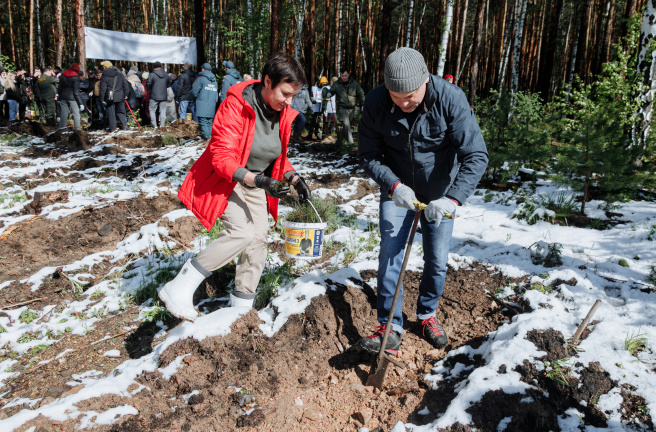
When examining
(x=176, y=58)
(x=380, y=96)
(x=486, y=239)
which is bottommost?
(x=486, y=239)

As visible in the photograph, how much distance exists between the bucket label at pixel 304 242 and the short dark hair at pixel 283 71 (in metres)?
1.16

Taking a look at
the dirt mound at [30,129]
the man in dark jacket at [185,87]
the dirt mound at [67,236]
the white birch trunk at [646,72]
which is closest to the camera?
the dirt mound at [67,236]

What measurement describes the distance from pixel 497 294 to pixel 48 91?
13.5 m

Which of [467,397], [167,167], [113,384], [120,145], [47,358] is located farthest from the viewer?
[120,145]

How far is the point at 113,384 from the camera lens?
7.06 ft

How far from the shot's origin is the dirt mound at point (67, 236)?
4027 mm

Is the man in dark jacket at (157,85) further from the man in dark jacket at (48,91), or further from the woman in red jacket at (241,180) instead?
the woman in red jacket at (241,180)

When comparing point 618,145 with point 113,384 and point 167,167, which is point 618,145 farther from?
point 167,167

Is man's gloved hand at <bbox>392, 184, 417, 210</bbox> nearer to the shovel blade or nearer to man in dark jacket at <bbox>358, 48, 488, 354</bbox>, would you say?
man in dark jacket at <bbox>358, 48, 488, 354</bbox>

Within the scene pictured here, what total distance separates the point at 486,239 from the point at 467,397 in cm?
231

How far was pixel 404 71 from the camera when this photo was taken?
1956mm

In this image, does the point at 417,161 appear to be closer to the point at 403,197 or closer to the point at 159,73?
the point at 403,197

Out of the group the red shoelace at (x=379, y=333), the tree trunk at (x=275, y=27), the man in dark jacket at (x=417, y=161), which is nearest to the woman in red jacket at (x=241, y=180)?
the man in dark jacket at (x=417, y=161)

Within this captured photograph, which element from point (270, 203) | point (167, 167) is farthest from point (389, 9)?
point (270, 203)
